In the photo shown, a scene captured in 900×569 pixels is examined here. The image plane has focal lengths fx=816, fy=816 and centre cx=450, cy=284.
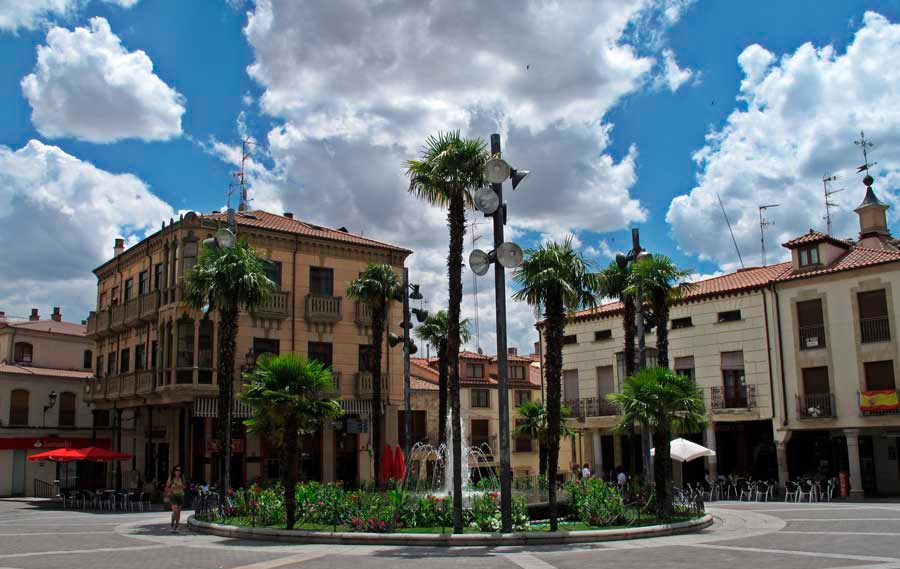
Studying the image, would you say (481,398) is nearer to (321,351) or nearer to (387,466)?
(321,351)

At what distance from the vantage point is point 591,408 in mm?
44719

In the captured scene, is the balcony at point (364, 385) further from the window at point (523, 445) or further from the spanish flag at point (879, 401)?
the spanish flag at point (879, 401)

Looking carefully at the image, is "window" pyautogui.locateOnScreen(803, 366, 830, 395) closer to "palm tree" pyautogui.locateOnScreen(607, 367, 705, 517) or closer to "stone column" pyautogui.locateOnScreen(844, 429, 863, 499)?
"stone column" pyautogui.locateOnScreen(844, 429, 863, 499)

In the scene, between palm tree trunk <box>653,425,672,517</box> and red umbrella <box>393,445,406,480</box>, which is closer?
palm tree trunk <box>653,425,672,517</box>

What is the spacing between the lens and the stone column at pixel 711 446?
124 ft

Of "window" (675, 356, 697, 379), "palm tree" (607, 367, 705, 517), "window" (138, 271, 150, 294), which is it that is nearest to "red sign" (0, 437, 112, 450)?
"window" (138, 271, 150, 294)

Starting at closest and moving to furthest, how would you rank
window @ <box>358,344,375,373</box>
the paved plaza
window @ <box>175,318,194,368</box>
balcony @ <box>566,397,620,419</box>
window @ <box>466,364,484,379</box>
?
the paved plaza < window @ <box>175,318,194,368</box> < window @ <box>358,344,375,373</box> < balcony @ <box>566,397,620,419</box> < window @ <box>466,364,484,379</box>

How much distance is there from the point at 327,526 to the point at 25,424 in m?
34.5

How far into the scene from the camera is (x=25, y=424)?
1870 inches

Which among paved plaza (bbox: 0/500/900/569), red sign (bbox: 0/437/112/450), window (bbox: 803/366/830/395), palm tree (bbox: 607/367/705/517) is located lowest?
paved plaza (bbox: 0/500/900/569)

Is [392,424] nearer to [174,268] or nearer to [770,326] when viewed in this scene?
[174,268]

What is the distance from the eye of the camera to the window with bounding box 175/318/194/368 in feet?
117

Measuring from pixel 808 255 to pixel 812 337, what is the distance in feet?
12.5

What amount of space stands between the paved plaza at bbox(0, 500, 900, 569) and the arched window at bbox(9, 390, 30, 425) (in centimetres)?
2601
